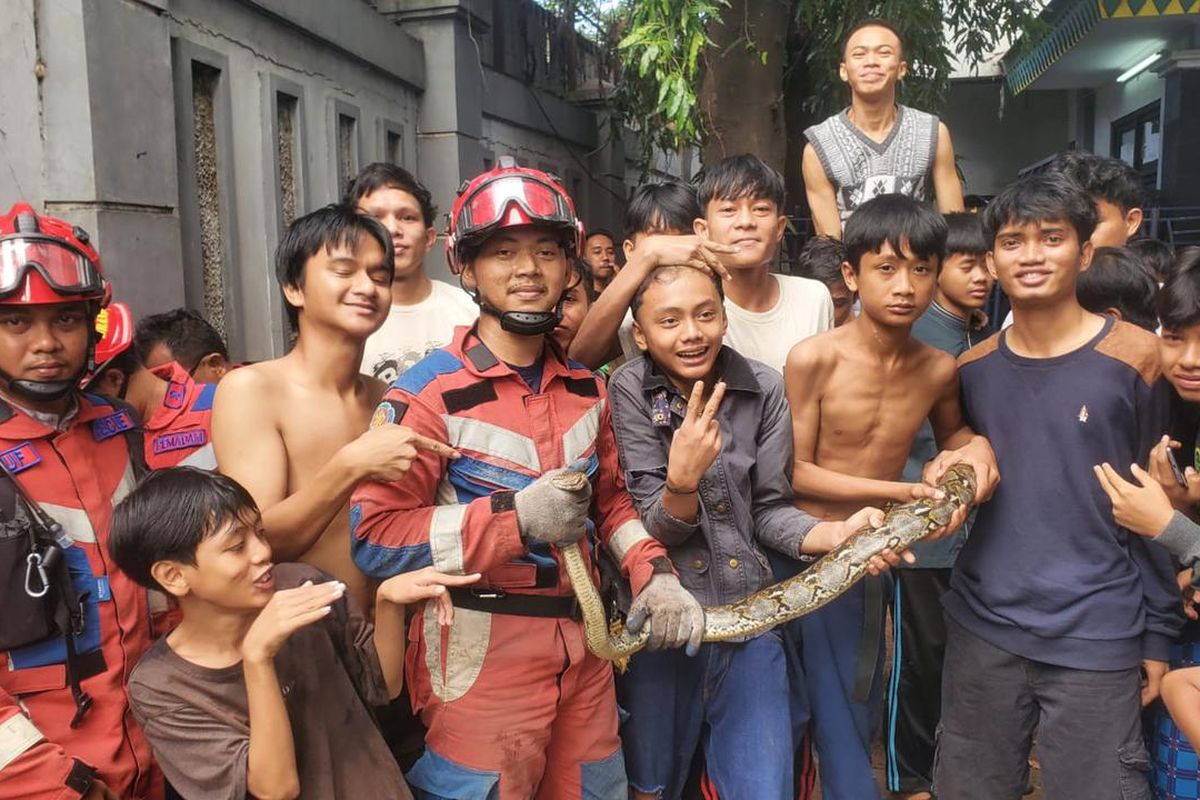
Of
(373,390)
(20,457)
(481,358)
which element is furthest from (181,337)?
(481,358)

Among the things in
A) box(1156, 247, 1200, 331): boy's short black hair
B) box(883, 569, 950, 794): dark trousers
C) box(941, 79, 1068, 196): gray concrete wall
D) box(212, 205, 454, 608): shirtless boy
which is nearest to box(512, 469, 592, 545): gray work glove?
box(212, 205, 454, 608): shirtless boy

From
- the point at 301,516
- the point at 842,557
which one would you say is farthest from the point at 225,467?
the point at 842,557

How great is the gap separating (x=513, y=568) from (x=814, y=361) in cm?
148

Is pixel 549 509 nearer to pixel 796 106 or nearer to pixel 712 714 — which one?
pixel 712 714

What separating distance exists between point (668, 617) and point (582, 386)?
81 centimetres

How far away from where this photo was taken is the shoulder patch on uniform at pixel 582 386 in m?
3.05

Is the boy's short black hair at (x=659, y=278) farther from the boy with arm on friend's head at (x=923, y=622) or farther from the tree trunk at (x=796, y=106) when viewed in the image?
the tree trunk at (x=796, y=106)

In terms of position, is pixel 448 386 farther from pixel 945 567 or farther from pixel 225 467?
pixel 945 567

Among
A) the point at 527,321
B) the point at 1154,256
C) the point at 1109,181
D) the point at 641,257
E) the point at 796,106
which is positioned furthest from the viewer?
the point at 796,106

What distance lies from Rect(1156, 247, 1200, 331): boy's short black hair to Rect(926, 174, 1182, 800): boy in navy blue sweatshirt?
0.14 metres

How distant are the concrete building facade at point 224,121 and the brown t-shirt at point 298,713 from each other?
3.09 m

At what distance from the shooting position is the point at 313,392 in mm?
3219

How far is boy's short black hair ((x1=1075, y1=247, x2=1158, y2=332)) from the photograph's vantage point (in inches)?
162

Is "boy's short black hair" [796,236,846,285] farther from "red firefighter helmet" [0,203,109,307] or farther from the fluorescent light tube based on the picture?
the fluorescent light tube
